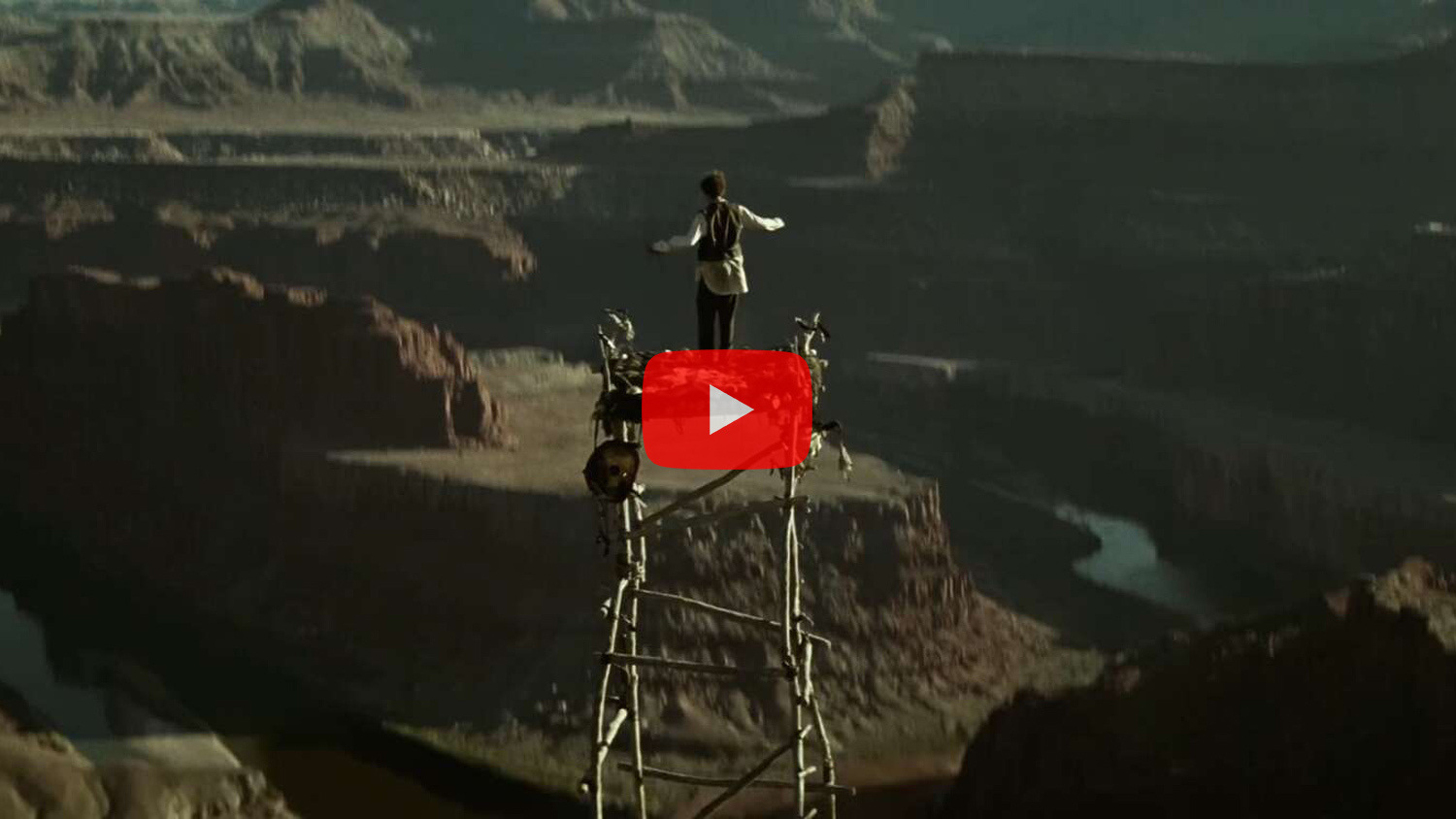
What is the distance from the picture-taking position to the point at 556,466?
55.5 meters

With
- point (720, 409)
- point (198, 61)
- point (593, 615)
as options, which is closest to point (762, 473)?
point (593, 615)

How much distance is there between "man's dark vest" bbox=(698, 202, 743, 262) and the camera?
17.8 metres

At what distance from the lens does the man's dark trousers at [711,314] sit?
1838 centimetres

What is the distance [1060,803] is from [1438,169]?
7181 cm

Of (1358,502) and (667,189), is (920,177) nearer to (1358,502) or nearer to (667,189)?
(667,189)

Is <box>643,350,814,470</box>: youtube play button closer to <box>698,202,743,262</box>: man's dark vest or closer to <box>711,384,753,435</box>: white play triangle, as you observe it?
<box>711,384,753,435</box>: white play triangle

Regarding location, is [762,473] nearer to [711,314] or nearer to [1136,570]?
[1136,570]

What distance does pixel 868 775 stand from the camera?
45.6 m

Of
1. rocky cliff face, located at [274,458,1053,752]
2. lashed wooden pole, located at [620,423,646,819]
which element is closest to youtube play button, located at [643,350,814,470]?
lashed wooden pole, located at [620,423,646,819]

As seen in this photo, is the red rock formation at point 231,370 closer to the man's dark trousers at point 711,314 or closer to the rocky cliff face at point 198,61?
the man's dark trousers at point 711,314

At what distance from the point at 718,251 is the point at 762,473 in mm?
35988

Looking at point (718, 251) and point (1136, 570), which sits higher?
point (718, 251)

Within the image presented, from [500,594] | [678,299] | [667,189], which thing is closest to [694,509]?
[500,594]

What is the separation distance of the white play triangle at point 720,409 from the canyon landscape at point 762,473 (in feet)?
5.63
